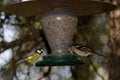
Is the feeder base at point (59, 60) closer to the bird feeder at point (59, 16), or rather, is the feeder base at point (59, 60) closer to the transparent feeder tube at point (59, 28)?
the bird feeder at point (59, 16)

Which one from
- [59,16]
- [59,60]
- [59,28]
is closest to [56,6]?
[59,16]

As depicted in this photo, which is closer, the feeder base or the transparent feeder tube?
the feeder base

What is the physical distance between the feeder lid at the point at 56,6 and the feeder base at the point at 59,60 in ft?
1.42

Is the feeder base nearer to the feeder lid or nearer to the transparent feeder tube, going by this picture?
the transparent feeder tube

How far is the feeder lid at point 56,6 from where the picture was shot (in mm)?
3074

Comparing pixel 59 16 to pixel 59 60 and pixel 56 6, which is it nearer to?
pixel 56 6

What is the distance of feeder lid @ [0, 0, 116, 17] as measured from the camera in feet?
10.1

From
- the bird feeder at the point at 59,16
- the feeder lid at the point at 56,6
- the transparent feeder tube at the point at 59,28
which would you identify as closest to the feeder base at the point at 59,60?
the bird feeder at the point at 59,16

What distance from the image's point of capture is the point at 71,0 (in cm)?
296

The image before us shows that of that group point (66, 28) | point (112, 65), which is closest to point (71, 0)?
point (66, 28)

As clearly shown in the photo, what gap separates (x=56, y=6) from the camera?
10.7 ft

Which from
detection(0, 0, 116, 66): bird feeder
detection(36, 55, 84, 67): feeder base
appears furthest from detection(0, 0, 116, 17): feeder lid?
detection(36, 55, 84, 67): feeder base

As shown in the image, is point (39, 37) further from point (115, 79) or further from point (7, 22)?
point (115, 79)

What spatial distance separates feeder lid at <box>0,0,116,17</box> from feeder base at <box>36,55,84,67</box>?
0.43 meters
